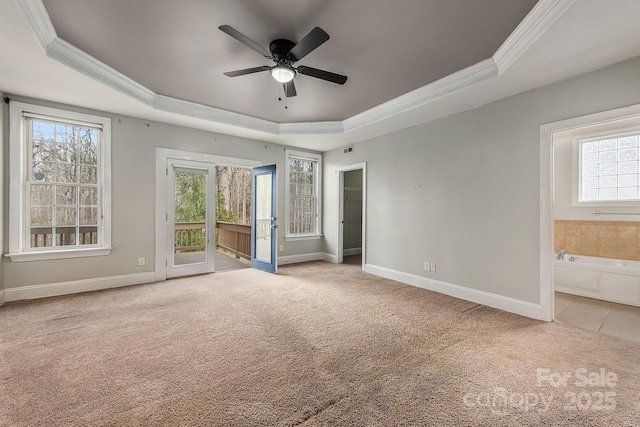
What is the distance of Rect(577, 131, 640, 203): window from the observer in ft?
13.3

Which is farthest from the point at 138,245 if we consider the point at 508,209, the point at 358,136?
the point at 508,209

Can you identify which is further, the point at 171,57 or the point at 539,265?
the point at 539,265

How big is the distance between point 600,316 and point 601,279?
86cm

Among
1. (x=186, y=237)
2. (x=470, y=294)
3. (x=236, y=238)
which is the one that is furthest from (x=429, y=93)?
(x=236, y=238)

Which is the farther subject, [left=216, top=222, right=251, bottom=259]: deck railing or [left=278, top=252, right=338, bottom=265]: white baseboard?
[left=216, top=222, right=251, bottom=259]: deck railing

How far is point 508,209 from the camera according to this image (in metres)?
3.37

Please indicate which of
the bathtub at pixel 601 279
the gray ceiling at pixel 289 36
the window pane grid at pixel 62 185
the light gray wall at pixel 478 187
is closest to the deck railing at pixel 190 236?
the window pane grid at pixel 62 185

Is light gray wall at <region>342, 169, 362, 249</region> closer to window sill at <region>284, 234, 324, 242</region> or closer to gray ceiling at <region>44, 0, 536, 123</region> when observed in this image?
window sill at <region>284, 234, 324, 242</region>

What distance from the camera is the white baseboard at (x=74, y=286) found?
3537 millimetres

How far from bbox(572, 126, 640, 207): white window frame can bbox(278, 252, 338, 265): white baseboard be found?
14.6 ft

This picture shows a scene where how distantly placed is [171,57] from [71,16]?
2.61 feet

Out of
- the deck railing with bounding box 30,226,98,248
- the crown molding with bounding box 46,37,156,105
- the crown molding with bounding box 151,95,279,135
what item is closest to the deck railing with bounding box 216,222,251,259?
the crown molding with bounding box 151,95,279,135

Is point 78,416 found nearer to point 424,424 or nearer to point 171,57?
point 424,424

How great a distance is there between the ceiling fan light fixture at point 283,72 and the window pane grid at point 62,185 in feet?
10.4
